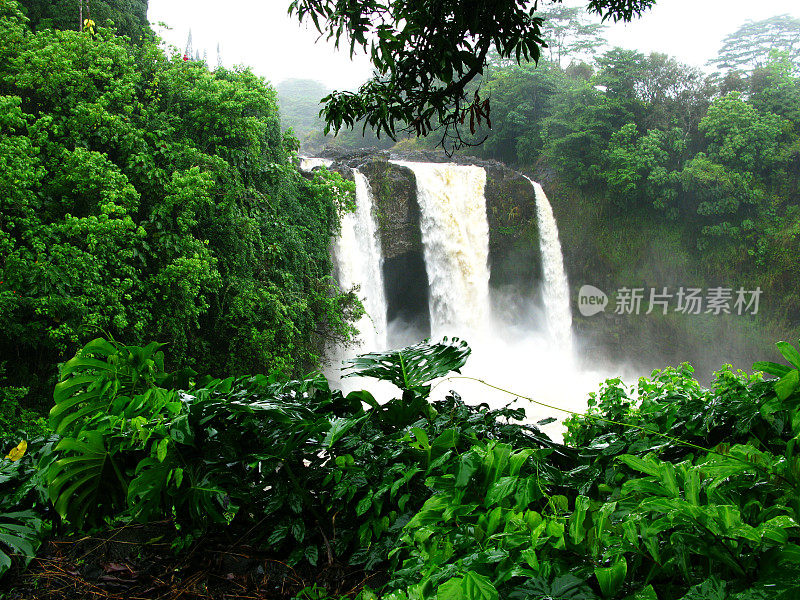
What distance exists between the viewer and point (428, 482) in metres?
1.06

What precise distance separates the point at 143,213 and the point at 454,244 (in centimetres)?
699

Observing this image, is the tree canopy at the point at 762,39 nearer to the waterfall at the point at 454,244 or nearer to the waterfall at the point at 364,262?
the waterfall at the point at 454,244

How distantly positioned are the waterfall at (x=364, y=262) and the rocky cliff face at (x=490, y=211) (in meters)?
0.32

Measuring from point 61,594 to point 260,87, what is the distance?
786 cm

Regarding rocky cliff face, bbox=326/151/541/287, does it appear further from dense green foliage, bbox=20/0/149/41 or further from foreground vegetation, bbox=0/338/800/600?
foreground vegetation, bbox=0/338/800/600

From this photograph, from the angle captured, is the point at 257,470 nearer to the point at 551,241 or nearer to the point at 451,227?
the point at 451,227

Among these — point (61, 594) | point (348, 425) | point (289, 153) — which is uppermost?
point (289, 153)

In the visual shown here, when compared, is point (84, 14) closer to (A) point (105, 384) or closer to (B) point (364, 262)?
(B) point (364, 262)

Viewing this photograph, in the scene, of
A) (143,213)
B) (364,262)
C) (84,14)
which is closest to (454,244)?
(364,262)

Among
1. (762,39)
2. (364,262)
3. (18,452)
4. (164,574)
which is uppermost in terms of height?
(762,39)

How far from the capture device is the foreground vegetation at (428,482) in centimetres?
77

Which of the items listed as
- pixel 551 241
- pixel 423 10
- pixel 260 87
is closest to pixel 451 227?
pixel 551 241

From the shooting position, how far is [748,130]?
13906 millimetres

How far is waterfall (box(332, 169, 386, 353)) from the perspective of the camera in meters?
10.9
